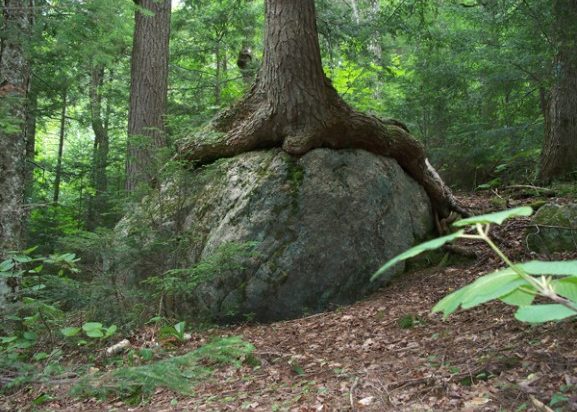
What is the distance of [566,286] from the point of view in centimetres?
76

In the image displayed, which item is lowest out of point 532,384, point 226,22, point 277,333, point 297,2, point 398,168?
point 277,333

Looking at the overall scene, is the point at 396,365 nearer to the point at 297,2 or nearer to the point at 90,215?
the point at 297,2

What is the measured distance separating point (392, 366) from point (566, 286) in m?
3.20

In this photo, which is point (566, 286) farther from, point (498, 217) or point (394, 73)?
point (394, 73)

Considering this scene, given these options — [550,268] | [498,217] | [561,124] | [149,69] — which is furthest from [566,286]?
[149,69]

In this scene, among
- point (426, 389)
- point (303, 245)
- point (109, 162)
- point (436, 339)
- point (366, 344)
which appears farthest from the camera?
point (109, 162)

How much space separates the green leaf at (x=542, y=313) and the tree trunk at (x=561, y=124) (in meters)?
7.23

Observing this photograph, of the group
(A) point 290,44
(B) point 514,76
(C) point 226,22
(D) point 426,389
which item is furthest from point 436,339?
(C) point 226,22

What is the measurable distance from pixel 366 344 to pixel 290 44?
12.1ft

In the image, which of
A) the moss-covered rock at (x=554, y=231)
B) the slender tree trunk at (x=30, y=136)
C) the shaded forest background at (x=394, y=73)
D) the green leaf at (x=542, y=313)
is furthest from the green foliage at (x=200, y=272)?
the slender tree trunk at (x=30, y=136)

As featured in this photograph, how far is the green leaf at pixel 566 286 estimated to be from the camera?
74 cm

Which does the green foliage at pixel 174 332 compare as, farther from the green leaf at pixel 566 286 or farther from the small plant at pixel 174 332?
the green leaf at pixel 566 286

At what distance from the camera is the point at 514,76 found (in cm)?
841

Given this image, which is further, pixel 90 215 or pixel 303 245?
pixel 90 215
